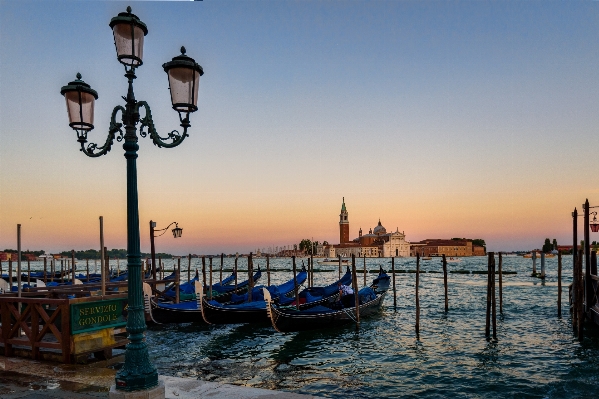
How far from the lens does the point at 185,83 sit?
3.70m

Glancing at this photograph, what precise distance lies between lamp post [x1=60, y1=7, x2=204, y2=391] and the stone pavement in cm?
68

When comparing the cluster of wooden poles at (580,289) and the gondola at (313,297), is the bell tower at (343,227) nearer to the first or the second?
the gondola at (313,297)

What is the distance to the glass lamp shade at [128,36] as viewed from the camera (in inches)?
137

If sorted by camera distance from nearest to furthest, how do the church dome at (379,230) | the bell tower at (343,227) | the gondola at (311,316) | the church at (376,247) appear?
1. the gondola at (311,316)
2. the church at (376,247)
3. the bell tower at (343,227)
4. the church dome at (379,230)

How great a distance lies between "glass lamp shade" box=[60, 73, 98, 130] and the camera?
13.4 ft

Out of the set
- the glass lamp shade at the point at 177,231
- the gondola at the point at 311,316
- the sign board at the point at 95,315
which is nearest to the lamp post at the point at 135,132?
the sign board at the point at 95,315

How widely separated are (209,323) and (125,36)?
1133 cm

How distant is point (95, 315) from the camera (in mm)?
5801

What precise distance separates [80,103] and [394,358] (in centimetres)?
853

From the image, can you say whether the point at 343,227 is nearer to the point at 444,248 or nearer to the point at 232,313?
the point at 444,248

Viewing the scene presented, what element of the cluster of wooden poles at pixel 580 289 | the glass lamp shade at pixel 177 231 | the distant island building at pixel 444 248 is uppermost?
the glass lamp shade at pixel 177 231

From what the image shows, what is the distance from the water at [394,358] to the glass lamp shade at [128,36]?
5.82 metres

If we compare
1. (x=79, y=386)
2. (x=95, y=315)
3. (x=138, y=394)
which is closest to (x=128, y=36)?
(x=138, y=394)

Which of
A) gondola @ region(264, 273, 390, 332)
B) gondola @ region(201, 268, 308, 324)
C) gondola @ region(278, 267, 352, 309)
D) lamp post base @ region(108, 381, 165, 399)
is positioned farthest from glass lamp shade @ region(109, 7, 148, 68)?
gondola @ region(278, 267, 352, 309)
